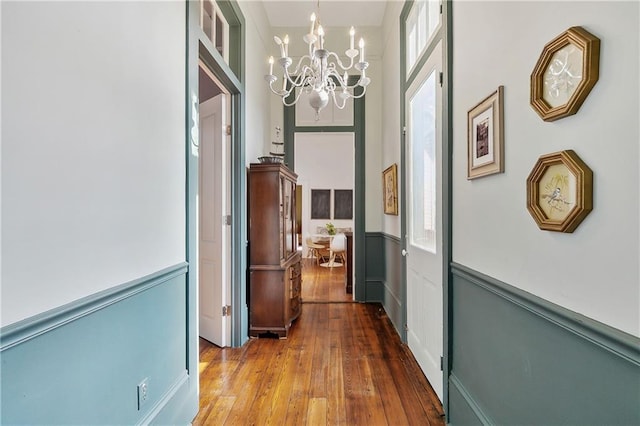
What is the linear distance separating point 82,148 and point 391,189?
2994 millimetres

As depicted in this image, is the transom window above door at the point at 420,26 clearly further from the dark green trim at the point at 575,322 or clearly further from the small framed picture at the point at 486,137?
the dark green trim at the point at 575,322

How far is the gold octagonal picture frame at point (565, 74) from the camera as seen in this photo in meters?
0.88

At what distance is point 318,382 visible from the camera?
7.58ft

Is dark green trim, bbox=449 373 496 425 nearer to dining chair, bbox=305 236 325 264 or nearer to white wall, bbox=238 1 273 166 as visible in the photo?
white wall, bbox=238 1 273 166

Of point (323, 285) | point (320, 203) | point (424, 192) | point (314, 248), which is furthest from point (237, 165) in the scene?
point (320, 203)

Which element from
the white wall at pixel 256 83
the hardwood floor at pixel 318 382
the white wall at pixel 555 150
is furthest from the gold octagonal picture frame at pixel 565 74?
the white wall at pixel 256 83

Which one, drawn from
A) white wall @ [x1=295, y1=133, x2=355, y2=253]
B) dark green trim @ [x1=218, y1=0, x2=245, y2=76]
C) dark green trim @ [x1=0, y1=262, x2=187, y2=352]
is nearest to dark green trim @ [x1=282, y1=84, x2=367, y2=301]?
dark green trim @ [x1=218, y1=0, x2=245, y2=76]

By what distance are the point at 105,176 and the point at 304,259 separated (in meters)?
7.36

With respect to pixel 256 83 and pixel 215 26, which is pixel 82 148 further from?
pixel 256 83

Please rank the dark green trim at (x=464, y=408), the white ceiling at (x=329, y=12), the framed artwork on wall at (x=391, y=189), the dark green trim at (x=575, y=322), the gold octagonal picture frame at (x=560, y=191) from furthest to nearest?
the white ceiling at (x=329, y=12) < the framed artwork on wall at (x=391, y=189) < the dark green trim at (x=464, y=408) < the gold octagonal picture frame at (x=560, y=191) < the dark green trim at (x=575, y=322)

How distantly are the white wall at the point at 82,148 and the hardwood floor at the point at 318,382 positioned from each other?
3.82ft

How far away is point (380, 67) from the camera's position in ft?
14.2

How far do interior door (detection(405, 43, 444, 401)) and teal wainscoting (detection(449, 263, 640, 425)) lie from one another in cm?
34

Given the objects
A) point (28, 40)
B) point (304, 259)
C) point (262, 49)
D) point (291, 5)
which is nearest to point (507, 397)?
point (28, 40)
